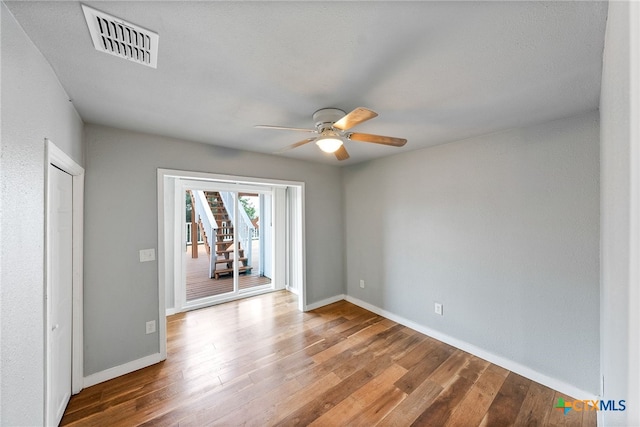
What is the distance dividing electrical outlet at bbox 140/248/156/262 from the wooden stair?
2.21 metres

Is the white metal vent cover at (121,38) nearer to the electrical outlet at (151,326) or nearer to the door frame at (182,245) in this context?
the electrical outlet at (151,326)

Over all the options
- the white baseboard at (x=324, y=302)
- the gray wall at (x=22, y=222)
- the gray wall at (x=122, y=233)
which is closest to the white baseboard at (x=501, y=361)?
the white baseboard at (x=324, y=302)

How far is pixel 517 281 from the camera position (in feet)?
7.48

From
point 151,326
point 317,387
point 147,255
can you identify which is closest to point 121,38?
point 147,255

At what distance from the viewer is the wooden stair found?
4.72 metres

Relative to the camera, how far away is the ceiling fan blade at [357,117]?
140 cm

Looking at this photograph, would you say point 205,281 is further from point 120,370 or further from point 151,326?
point 120,370

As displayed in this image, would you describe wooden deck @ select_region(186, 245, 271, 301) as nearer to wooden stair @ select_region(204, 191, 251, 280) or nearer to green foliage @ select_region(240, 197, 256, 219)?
wooden stair @ select_region(204, 191, 251, 280)

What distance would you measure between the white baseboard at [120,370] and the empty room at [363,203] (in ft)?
0.06

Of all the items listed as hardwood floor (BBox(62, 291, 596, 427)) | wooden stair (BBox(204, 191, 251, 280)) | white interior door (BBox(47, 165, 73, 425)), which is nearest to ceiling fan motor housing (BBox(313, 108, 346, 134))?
white interior door (BBox(47, 165, 73, 425))

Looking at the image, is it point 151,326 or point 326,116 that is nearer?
point 326,116

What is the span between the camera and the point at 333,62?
1.32 meters

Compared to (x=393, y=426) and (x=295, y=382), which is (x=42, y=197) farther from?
(x=393, y=426)

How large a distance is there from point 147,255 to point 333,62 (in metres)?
2.53
